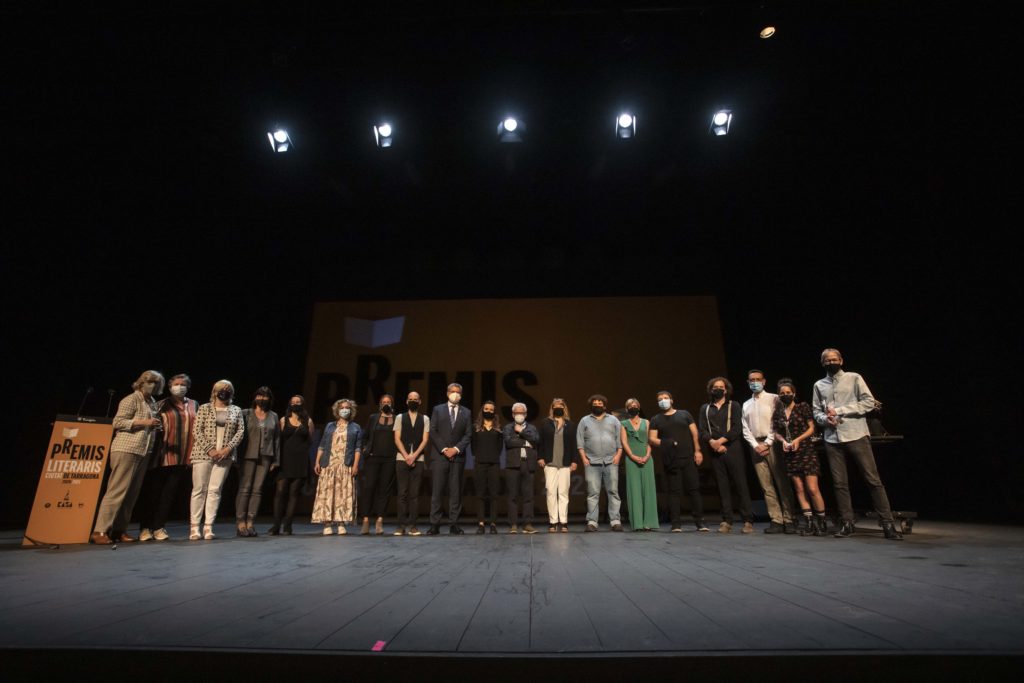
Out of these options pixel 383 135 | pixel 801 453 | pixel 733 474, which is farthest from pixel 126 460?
pixel 801 453

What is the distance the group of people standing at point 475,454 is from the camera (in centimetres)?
371

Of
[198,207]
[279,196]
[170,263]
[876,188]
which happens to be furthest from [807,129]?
[170,263]

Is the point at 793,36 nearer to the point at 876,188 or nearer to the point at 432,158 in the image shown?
the point at 876,188

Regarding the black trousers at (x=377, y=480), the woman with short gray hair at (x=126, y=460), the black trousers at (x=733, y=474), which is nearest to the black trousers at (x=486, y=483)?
the black trousers at (x=377, y=480)

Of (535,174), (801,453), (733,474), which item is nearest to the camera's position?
(801,453)

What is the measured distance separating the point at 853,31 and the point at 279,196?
6201mm

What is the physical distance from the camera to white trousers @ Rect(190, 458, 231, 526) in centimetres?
397

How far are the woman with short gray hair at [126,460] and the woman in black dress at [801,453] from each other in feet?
16.8

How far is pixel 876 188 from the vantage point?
201 inches

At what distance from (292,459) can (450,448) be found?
1.51m

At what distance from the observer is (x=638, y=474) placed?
4.78 meters

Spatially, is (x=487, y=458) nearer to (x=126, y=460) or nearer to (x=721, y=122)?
(x=126, y=460)

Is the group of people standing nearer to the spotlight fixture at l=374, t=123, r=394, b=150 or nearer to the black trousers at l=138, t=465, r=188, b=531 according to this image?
the black trousers at l=138, t=465, r=188, b=531

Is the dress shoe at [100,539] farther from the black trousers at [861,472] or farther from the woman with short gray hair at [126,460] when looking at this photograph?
the black trousers at [861,472]
